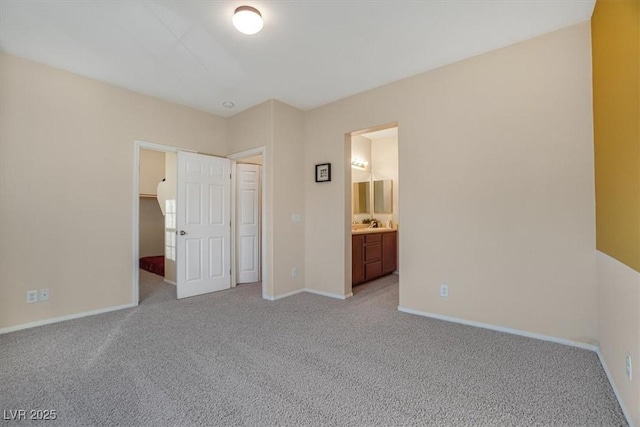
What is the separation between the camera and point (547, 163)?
2451 mm

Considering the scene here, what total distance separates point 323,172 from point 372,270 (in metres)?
1.81

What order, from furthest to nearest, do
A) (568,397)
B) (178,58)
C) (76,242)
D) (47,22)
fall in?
(76,242) → (178,58) → (47,22) → (568,397)

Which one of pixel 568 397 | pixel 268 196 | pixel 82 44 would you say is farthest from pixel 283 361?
A: pixel 82 44

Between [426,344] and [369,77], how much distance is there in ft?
9.05

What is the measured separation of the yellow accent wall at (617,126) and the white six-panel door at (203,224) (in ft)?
13.6

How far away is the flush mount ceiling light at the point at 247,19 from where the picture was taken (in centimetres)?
212

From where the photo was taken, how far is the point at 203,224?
4.11 metres

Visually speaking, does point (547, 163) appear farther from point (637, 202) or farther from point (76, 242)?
point (76, 242)

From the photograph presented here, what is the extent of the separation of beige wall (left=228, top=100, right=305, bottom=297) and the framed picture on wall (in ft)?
0.98

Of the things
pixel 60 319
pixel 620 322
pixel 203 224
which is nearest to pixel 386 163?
pixel 203 224

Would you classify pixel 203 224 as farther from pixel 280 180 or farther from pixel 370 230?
pixel 370 230

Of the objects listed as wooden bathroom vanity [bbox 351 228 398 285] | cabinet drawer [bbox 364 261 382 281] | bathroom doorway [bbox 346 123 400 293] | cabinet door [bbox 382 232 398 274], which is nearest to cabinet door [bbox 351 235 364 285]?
wooden bathroom vanity [bbox 351 228 398 285]

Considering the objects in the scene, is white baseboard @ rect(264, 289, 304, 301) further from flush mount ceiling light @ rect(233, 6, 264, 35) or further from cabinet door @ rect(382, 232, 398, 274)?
flush mount ceiling light @ rect(233, 6, 264, 35)

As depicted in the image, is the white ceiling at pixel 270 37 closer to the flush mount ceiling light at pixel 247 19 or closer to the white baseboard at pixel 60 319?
the flush mount ceiling light at pixel 247 19
